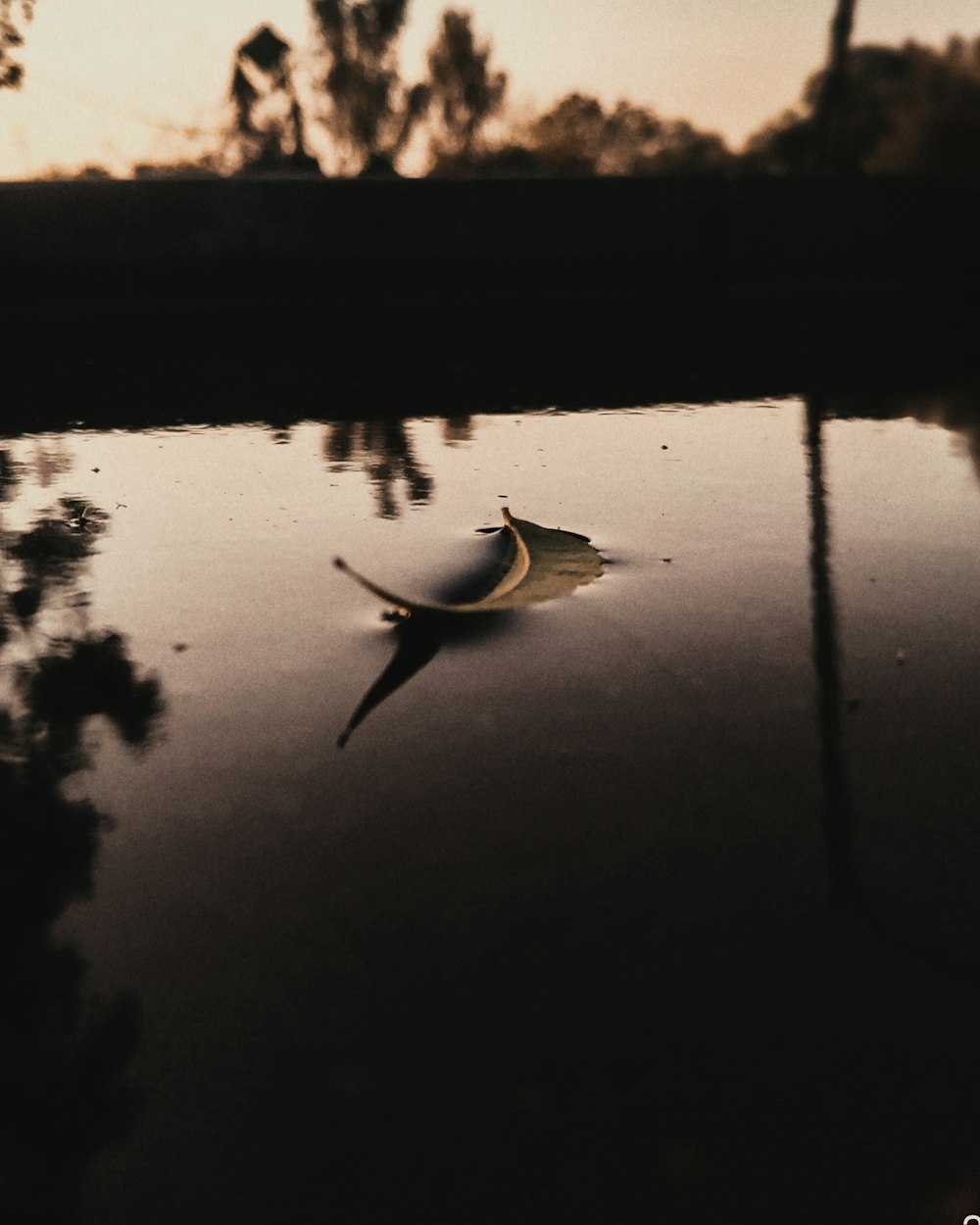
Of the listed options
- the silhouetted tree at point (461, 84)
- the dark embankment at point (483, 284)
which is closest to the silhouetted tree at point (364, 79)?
the silhouetted tree at point (461, 84)

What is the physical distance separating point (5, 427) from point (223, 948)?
18.4ft

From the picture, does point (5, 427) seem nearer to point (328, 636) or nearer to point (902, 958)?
point (328, 636)

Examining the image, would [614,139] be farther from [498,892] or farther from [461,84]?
[498,892]

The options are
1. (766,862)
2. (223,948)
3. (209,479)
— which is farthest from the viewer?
(209,479)

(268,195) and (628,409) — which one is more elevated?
(268,195)

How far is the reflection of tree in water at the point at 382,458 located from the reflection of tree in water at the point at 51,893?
1.55 metres

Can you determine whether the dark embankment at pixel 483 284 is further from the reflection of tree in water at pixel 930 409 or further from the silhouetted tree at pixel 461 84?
the silhouetted tree at pixel 461 84

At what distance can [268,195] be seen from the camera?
50.2ft

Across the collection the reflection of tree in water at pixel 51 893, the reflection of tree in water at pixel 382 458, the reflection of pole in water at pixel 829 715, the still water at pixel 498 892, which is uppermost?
the reflection of pole in water at pixel 829 715

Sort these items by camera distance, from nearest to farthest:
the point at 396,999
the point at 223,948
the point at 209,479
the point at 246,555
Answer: the point at 396,999, the point at 223,948, the point at 246,555, the point at 209,479

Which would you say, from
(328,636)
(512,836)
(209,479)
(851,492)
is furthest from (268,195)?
(512,836)

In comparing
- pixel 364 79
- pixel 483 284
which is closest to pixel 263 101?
pixel 364 79

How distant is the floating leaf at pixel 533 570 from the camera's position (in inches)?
113

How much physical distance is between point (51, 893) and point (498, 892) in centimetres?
73
